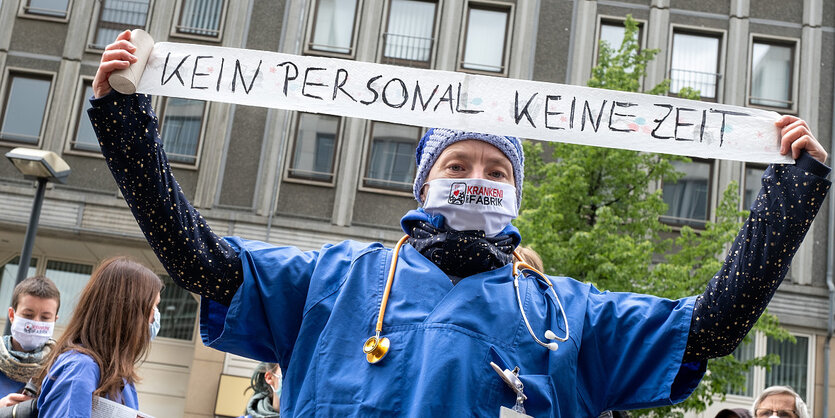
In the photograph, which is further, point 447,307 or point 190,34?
point 190,34

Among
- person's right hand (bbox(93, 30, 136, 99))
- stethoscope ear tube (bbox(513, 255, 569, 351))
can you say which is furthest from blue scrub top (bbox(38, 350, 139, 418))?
stethoscope ear tube (bbox(513, 255, 569, 351))

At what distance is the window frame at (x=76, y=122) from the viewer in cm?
2031

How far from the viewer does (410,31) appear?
69.6 feet

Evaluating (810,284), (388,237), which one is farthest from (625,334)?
(810,284)

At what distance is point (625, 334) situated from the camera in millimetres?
2545

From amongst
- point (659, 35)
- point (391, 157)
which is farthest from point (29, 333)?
point (659, 35)

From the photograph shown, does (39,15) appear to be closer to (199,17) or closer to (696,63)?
(199,17)

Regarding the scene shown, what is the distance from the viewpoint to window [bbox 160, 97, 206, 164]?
2039cm

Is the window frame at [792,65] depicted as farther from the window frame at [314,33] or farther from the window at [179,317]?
the window at [179,317]

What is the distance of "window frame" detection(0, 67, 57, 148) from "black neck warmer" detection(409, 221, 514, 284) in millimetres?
19670

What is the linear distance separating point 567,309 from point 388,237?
17340mm

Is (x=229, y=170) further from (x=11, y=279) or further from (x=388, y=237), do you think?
(x=11, y=279)

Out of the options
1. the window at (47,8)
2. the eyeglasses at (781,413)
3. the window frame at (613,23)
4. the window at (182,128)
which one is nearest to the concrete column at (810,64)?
the window frame at (613,23)

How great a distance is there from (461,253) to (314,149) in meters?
18.1
